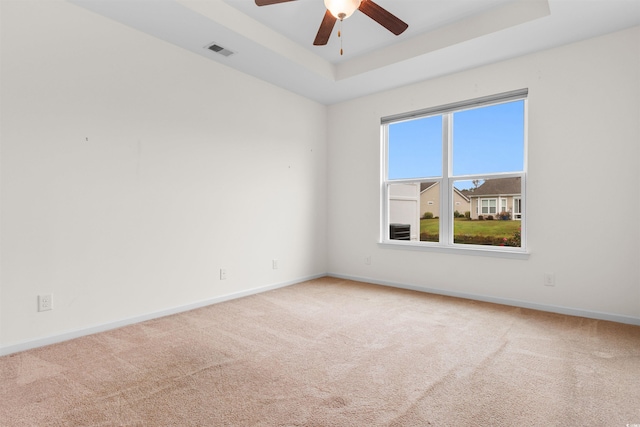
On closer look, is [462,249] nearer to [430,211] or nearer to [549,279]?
[430,211]

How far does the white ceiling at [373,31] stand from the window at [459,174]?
541 mm

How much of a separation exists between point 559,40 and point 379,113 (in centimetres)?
200

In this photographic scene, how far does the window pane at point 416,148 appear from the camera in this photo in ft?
13.5

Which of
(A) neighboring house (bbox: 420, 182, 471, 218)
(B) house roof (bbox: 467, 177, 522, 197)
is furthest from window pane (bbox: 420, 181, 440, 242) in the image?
(B) house roof (bbox: 467, 177, 522, 197)

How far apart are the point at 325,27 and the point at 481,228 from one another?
2.71 m

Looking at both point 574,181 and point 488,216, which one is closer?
point 574,181

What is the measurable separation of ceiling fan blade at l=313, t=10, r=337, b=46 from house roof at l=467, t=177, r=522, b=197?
2390 millimetres

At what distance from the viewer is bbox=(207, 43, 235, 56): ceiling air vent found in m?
3.19

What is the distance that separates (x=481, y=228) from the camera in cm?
376

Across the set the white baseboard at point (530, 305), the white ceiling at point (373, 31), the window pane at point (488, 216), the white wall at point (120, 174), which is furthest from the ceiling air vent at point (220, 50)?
the white baseboard at point (530, 305)

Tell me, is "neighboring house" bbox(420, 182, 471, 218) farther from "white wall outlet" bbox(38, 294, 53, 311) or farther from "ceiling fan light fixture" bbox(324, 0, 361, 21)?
"white wall outlet" bbox(38, 294, 53, 311)

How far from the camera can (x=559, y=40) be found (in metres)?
3.05

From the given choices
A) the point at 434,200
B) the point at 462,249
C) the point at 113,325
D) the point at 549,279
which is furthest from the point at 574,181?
the point at 113,325

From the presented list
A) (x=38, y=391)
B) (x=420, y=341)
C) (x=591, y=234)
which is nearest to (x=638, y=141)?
(x=591, y=234)
